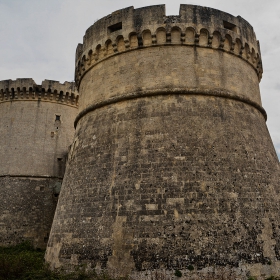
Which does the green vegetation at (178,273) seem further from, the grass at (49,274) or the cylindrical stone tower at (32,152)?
the cylindrical stone tower at (32,152)

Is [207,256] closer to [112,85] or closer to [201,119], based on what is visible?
[201,119]

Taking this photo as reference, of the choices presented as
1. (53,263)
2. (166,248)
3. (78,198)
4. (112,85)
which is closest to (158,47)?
(112,85)

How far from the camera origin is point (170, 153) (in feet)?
25.1

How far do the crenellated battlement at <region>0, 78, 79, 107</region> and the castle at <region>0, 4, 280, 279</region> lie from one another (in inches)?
287

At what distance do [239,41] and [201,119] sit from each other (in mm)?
2923

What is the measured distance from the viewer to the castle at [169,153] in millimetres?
6820

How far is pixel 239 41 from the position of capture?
30.3 ft

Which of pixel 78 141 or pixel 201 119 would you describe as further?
pixel 78 141

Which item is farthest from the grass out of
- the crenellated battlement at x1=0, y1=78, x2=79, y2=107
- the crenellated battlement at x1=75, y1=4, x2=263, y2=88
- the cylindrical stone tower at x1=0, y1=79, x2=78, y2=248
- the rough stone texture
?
the crenellated battlement at x1=0, y1=78, x2=79, y2=107

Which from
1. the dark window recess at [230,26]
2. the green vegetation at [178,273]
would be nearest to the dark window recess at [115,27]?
the dark window recess at [230,26]

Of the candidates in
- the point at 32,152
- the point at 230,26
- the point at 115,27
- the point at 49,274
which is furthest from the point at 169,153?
the point at 32,152

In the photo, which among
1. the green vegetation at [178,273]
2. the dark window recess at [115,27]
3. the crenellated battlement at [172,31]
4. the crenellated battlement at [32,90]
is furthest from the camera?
the crenellated battlement at [32,90]

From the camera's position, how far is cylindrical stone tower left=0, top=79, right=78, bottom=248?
15.2 meters

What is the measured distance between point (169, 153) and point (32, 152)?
10662 millimetres
